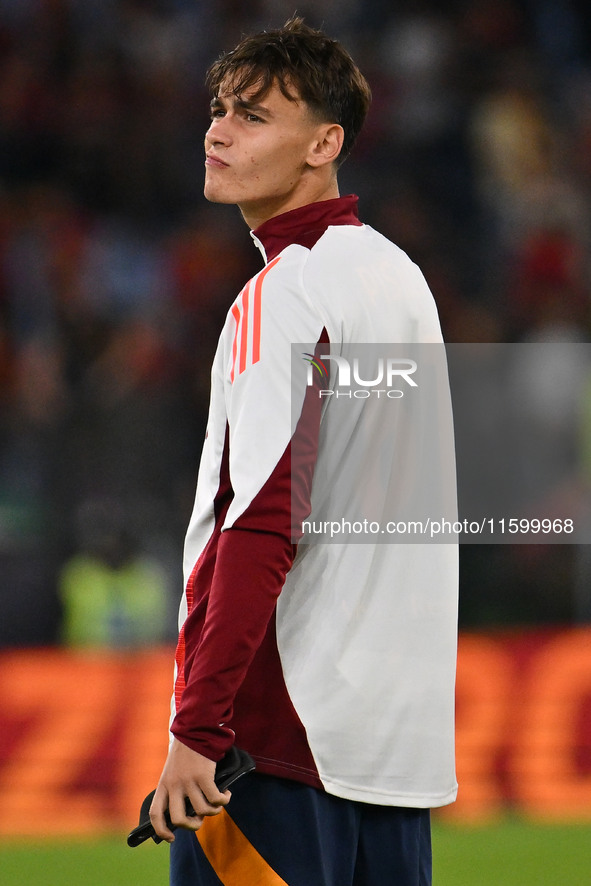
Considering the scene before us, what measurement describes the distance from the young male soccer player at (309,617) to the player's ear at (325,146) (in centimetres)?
11

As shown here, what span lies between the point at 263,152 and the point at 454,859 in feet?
8.97

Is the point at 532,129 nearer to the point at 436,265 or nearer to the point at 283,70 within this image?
the point at 436,265

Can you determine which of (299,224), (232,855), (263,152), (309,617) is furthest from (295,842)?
(263,152)

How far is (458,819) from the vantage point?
428cm

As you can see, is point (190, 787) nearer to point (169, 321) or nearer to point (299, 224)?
point (299, 224)

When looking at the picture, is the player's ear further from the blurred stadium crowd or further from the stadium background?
the blurred stadium crowd

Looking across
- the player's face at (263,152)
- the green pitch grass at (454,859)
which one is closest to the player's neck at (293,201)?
the player's face at (263,152)

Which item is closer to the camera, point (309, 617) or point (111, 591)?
point (309, 617)

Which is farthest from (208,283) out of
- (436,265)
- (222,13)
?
(222,13)

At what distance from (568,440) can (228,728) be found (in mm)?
5505

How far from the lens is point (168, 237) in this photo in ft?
29.7

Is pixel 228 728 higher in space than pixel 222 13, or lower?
lower

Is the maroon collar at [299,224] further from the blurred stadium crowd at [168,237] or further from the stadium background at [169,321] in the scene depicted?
the blurred stadium crowd at [168,237]

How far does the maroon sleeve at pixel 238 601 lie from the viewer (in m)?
1.69
